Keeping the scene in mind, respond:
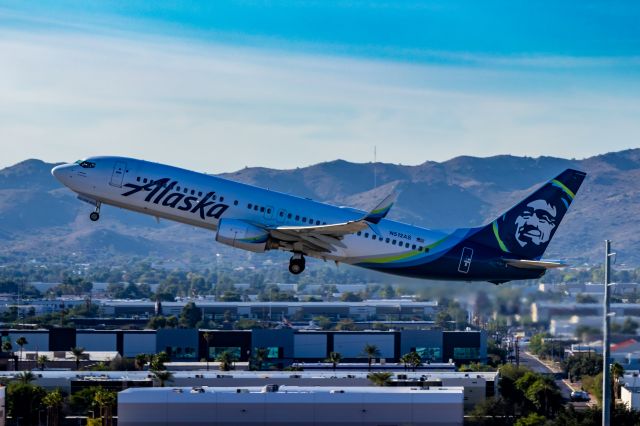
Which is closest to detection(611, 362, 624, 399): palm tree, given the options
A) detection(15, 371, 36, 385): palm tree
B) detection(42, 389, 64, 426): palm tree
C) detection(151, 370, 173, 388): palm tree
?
detection(151, 370, 173, 388): palm tree

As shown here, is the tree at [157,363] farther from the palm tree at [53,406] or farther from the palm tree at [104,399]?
the palm tree at [53,406]

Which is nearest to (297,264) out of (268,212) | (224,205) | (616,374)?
(268,212)

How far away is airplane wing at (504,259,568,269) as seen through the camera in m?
85.0

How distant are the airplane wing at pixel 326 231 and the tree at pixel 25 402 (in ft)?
147

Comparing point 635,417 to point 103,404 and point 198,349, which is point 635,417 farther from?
point 198,349

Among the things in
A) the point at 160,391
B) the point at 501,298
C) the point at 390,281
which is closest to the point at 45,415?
the point at 160,391

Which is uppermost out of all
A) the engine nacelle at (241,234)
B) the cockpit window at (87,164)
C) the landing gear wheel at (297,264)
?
the cockpit window at (87,164)

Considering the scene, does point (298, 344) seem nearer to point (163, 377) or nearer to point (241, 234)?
point (163, 377)

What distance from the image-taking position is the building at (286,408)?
9538cm

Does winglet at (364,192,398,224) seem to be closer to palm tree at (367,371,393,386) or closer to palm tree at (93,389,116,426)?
palm tree at (93,389,116,426)

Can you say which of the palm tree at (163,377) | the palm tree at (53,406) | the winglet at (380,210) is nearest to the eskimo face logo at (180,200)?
the winglet at (380,210)

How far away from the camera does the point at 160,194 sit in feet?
283

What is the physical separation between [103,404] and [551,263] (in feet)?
144

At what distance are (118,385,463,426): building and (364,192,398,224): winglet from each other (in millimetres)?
18051
